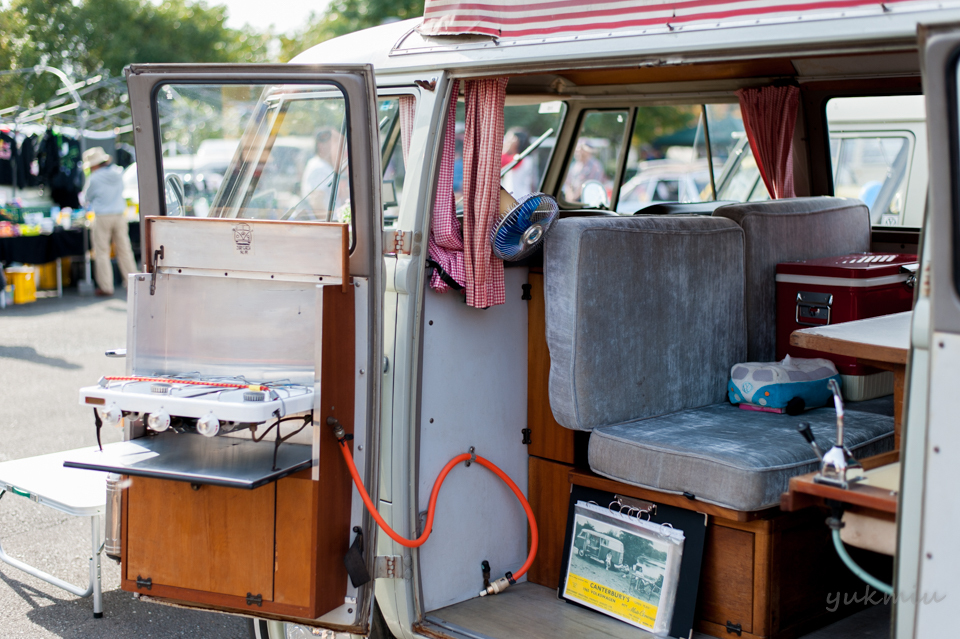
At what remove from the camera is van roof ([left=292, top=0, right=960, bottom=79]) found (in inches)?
82.4

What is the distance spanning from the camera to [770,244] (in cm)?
397

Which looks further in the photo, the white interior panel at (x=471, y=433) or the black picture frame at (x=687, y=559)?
the white interior panel at (x=471, y=433)

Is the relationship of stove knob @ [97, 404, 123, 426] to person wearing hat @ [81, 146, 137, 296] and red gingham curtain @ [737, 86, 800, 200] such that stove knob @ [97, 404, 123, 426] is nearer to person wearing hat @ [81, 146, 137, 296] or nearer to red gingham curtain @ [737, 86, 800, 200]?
red gingham curtain @ [737, 86, 800, 200]

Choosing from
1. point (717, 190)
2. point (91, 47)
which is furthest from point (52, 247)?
point (91, 47)

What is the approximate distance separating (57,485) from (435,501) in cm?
200

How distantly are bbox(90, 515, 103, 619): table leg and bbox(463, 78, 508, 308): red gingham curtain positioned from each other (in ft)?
6.78

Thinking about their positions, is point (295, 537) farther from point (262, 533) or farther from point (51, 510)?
point (51, 510)

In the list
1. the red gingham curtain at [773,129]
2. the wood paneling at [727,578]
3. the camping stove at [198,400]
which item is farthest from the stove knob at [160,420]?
the red gingham curtain at [773,129]

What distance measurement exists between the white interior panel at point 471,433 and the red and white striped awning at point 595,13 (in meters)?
0.87

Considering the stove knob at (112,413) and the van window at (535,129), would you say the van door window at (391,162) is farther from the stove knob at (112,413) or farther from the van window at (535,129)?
the stove knob at (112,413)

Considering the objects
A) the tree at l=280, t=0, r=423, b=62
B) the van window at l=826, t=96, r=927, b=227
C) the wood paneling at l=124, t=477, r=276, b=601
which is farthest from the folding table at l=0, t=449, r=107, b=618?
the tree at l=280, t=0, r=423, b=62

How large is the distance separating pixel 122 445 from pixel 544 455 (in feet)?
4.94

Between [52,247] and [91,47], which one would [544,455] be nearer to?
[52,247]

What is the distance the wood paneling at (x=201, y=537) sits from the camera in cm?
266
